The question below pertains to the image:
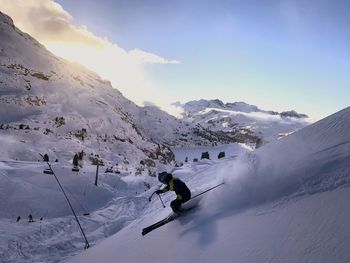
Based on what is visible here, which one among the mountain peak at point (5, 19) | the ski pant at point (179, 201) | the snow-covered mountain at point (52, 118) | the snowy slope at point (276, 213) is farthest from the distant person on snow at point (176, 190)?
the mountain peak at point (5, 19)

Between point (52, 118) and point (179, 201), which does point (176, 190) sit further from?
point (52, 118)

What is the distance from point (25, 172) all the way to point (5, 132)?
17.4 metres

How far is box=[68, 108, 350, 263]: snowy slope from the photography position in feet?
14.5

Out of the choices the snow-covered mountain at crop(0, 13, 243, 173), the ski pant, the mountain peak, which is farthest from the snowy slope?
the mountain peak

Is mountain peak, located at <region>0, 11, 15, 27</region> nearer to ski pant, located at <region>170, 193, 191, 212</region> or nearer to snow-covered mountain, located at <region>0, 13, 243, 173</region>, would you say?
snow-covered mountain, located at <region>0, 13, 243, 173</region>

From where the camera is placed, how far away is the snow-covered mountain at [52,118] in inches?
1428

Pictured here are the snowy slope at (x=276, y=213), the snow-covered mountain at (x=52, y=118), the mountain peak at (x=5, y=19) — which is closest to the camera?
the snowy slope at (x=276, y=213)

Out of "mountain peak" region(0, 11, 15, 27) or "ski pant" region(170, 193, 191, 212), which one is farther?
"mountain peak" region(0, 11, 15, 27)

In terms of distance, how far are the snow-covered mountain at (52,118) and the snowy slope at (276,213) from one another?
25166mm

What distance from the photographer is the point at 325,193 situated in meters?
5.19

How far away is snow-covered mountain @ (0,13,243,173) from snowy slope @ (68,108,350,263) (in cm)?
2517

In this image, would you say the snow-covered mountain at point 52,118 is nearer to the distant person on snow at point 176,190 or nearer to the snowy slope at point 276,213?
the distant person on snow at point 176,190

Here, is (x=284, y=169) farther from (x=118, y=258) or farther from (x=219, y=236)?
(x=118, y=258)

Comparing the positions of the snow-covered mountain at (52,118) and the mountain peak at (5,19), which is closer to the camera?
the snow-covered mountain at (52,118)
